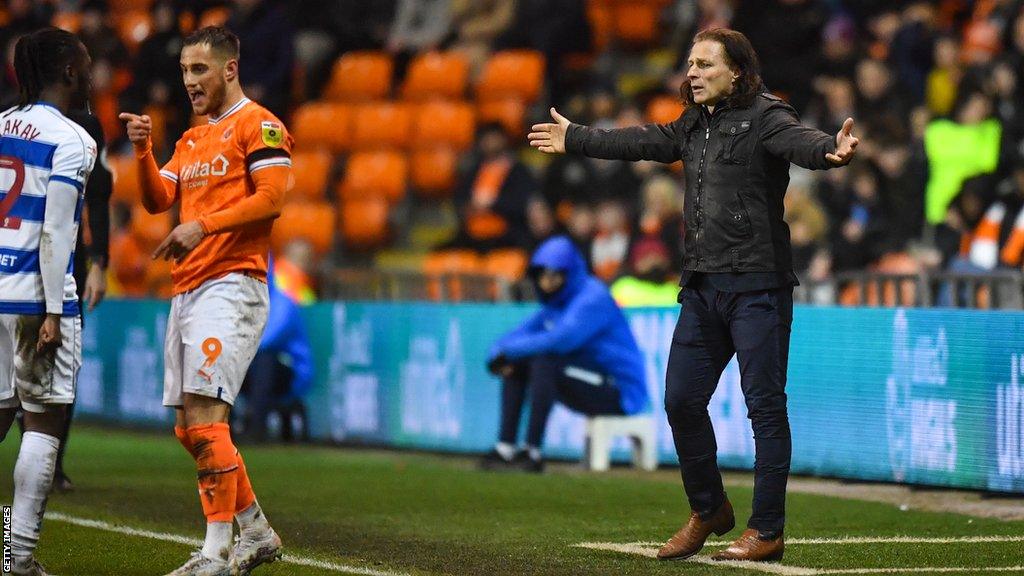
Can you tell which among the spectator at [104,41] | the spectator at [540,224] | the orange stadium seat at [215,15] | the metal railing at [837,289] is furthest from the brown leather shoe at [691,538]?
the spectator at [104,41]

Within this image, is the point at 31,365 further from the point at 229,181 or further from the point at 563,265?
the point at 563,265

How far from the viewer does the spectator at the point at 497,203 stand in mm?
16828

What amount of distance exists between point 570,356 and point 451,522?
344 cm

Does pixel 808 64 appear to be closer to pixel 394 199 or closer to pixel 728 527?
pixel 394 199

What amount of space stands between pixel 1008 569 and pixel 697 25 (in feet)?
38.1

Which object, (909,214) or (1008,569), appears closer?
(1008,569)

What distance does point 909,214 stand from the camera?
14.0 metres

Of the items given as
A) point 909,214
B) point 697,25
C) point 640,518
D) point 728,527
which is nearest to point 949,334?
point 640,518

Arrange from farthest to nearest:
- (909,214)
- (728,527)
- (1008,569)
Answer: (909,214), (728,527), (1008,569)

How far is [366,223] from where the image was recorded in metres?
18.7

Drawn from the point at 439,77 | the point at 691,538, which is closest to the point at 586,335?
the point at 691,538

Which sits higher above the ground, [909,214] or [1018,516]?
[909,214]

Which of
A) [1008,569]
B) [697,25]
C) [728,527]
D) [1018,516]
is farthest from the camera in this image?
[697,25]

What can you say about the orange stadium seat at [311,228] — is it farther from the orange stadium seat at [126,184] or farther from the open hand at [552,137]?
the open hand at [552,137]
